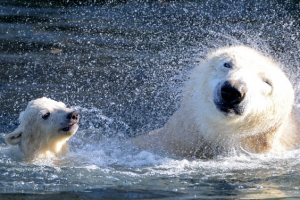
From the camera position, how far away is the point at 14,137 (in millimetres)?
5773

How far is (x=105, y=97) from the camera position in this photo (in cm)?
763

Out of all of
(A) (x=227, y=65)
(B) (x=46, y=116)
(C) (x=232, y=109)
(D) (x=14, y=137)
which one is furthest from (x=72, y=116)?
(C) (x=232, y=109)

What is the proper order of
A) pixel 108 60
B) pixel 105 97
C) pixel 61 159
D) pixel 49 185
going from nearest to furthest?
pixel 49 185, pixel 61 159, pixel 105 97, pixel 108 60

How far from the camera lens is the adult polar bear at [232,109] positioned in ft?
15.4

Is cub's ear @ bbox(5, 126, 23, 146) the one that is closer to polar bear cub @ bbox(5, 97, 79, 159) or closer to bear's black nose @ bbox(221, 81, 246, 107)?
polar bear cub @ bbox(5, 97, 79, 159)

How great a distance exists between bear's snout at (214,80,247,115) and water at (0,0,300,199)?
53cm

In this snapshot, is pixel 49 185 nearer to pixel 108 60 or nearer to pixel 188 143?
pixel 188 143

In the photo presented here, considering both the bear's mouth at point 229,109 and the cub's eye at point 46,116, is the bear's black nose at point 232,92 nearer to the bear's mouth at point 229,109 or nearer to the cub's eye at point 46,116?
the bear's mouth at point 229,109

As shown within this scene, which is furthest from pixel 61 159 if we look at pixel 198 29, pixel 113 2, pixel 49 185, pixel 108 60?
pixel 113 2

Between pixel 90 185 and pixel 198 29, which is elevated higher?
pixel 198 29

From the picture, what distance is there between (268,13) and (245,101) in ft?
21.7

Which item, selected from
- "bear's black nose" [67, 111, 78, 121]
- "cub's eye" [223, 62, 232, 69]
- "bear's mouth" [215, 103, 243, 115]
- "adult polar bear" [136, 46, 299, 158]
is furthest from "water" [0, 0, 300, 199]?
"cub's eye" [223, 62, 232, 69]

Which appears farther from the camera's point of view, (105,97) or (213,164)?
(105,97)

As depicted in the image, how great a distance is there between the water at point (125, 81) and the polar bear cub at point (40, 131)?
0.16m
